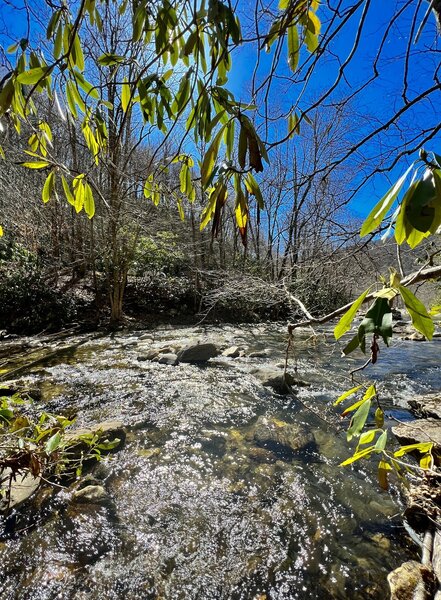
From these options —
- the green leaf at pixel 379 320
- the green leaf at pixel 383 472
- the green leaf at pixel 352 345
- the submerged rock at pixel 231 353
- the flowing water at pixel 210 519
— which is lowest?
the flowing water at pixel 210 519

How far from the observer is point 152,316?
11562mm

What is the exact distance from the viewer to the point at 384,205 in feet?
1.64

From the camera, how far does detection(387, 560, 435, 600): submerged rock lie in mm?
1479

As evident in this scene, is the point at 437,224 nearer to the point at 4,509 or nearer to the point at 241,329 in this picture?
the point at 4,509

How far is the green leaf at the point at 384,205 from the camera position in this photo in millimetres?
476

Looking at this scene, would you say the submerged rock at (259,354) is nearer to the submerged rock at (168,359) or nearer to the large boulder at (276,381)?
the large boulder at (276,381)

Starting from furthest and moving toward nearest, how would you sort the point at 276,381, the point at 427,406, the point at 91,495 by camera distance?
the point at 276,381
the point at 427,406
the point at 91,495

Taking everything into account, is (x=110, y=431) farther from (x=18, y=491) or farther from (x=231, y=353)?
(x=231, y=353)

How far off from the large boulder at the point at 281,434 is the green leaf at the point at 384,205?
3164mm

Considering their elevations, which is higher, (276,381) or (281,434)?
(276,381)

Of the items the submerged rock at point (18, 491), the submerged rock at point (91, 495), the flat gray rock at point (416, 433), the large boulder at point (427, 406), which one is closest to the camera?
the submerged rock at point (18, 491)

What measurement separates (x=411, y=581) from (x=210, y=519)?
4.07ft

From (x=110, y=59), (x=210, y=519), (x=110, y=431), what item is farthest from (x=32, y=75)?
(x=110, y=431)

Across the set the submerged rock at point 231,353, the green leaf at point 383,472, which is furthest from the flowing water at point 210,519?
the submerged rock at point 231,353
